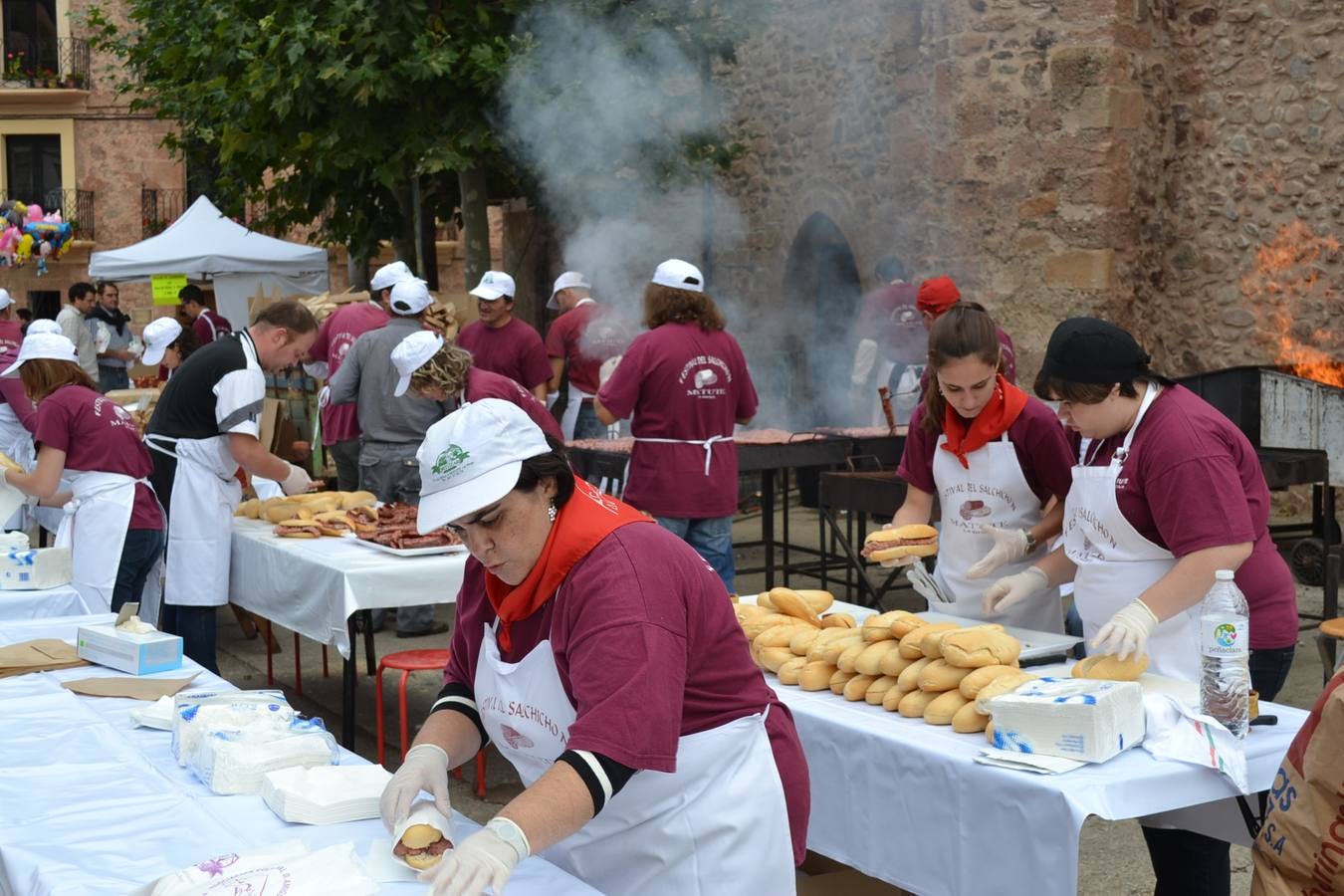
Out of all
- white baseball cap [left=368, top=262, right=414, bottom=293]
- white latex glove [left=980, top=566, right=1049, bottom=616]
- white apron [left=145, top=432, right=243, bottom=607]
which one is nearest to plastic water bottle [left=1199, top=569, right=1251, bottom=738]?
white latex glove [left=980, top=566, right=1049, bottom=616]

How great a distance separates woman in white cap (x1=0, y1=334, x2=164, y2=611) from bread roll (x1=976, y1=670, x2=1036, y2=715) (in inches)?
144

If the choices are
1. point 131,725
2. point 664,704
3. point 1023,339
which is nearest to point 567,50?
point 1023,339

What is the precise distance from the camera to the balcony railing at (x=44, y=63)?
30.8 m

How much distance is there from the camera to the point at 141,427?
859 cm

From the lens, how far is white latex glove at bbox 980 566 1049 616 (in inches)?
146

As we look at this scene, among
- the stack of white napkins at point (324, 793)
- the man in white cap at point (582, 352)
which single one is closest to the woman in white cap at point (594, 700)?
the stack of white napkins at point (324, 793)

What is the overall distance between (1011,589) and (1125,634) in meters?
0.72

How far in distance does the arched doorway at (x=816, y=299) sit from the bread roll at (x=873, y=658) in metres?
9.24

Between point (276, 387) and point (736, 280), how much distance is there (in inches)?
172

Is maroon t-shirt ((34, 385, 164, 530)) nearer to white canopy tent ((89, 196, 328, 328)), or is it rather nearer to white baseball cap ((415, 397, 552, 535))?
white baseball cap ((415, 397, 552, 535))

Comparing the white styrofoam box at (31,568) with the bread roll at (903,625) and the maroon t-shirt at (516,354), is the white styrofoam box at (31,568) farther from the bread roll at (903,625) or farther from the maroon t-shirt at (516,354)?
the maroon t-shirt at (516,354)

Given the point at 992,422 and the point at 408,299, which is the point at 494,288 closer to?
the point at 408,299

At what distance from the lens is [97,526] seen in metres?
5.43

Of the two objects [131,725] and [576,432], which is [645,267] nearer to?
[576,432]
